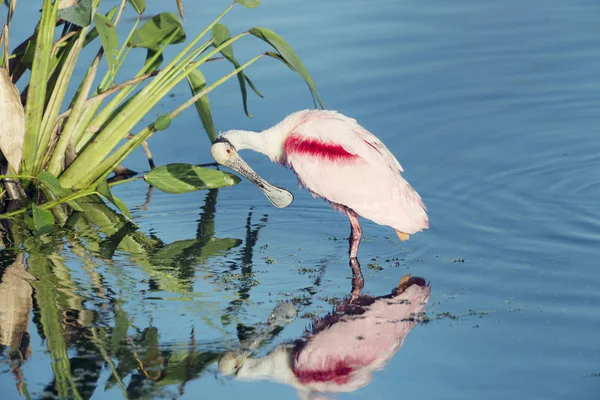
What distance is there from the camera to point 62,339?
17.1ft

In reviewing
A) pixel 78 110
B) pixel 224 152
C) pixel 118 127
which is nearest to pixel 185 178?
pixel 224 152

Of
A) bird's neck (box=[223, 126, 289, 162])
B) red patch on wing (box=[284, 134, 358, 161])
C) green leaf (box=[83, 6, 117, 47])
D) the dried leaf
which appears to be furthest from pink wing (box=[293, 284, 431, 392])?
green leaf (box=[83, 6, 117, 47])

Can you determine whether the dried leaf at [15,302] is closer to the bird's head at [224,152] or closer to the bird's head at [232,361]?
the bird's head at [232,361]

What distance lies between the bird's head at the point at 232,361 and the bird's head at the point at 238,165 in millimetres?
2209

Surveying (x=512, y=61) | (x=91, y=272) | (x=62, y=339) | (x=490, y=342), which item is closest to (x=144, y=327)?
(x=62, y=339)

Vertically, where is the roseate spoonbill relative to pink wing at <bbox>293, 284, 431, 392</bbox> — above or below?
above

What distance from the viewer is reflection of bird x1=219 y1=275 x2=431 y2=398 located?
4809mm

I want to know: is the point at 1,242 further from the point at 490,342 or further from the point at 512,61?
the point at 512,61

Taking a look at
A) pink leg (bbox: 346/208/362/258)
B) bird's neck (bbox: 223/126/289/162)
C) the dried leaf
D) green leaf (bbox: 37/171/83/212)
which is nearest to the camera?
the dried leaf

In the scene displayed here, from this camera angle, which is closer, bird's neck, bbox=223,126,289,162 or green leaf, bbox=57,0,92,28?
Result: green leaf, bbox=57,0,92,28

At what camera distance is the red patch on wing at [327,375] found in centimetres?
480

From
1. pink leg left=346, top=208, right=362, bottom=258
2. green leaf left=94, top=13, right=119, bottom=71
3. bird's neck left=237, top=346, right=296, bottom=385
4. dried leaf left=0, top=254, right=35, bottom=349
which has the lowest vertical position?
bird's neck left=237, top=346, right=296, bottom=385

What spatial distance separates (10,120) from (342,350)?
2984mm

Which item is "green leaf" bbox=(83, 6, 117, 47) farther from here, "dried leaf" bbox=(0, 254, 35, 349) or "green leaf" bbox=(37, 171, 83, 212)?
"dried leaf" bbox=(0, 254, 35, 349)
